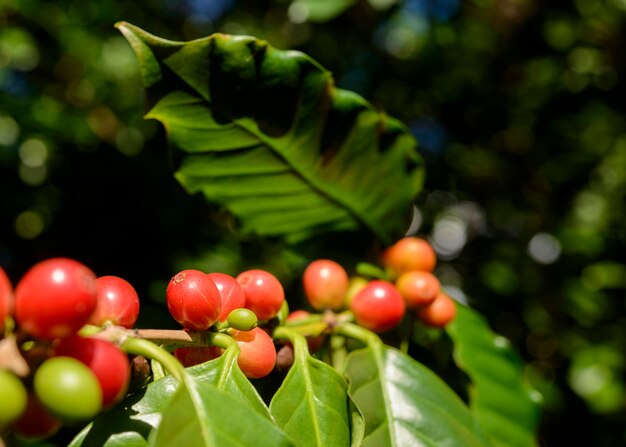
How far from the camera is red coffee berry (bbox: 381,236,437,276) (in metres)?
1.64

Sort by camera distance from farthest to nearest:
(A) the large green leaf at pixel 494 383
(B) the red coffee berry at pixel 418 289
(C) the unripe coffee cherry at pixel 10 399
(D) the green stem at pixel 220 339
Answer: (A) the large green leaf at pixel 494 383, (B) the red coffee berry at pixel 418 289, (D) the green stem at pixel 220 339, (C) the unripe coffee cherry at pixel 10 399

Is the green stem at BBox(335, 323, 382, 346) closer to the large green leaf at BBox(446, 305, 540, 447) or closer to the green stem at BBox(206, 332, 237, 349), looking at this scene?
the green stem at BBox(206, 332, 237, 349)

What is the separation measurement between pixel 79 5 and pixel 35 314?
346 centimetres

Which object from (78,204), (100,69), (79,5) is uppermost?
(79,5)

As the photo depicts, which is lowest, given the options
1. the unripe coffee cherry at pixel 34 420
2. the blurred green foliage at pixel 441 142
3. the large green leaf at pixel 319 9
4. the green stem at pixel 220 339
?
the blurred green foliage at pixel 441 142

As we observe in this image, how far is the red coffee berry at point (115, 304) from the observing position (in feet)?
3.05

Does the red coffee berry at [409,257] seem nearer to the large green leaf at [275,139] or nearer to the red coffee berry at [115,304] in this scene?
the large green leaf at [275,139]

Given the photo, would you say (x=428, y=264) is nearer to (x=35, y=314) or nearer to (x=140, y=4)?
(x=35, y=314)

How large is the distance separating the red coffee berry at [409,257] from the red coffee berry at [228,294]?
628 millimetres

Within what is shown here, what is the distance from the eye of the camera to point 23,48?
3.60m

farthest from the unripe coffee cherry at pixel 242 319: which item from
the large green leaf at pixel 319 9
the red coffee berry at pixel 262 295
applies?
the large green leaf at pixel 319 9

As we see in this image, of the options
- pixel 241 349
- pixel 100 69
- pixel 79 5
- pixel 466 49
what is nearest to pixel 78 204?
pixel 100 69

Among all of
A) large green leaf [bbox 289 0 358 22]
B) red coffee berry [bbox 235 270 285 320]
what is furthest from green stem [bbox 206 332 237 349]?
large green leaf [bbox 289 0 358 22]

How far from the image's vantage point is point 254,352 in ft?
3.52
